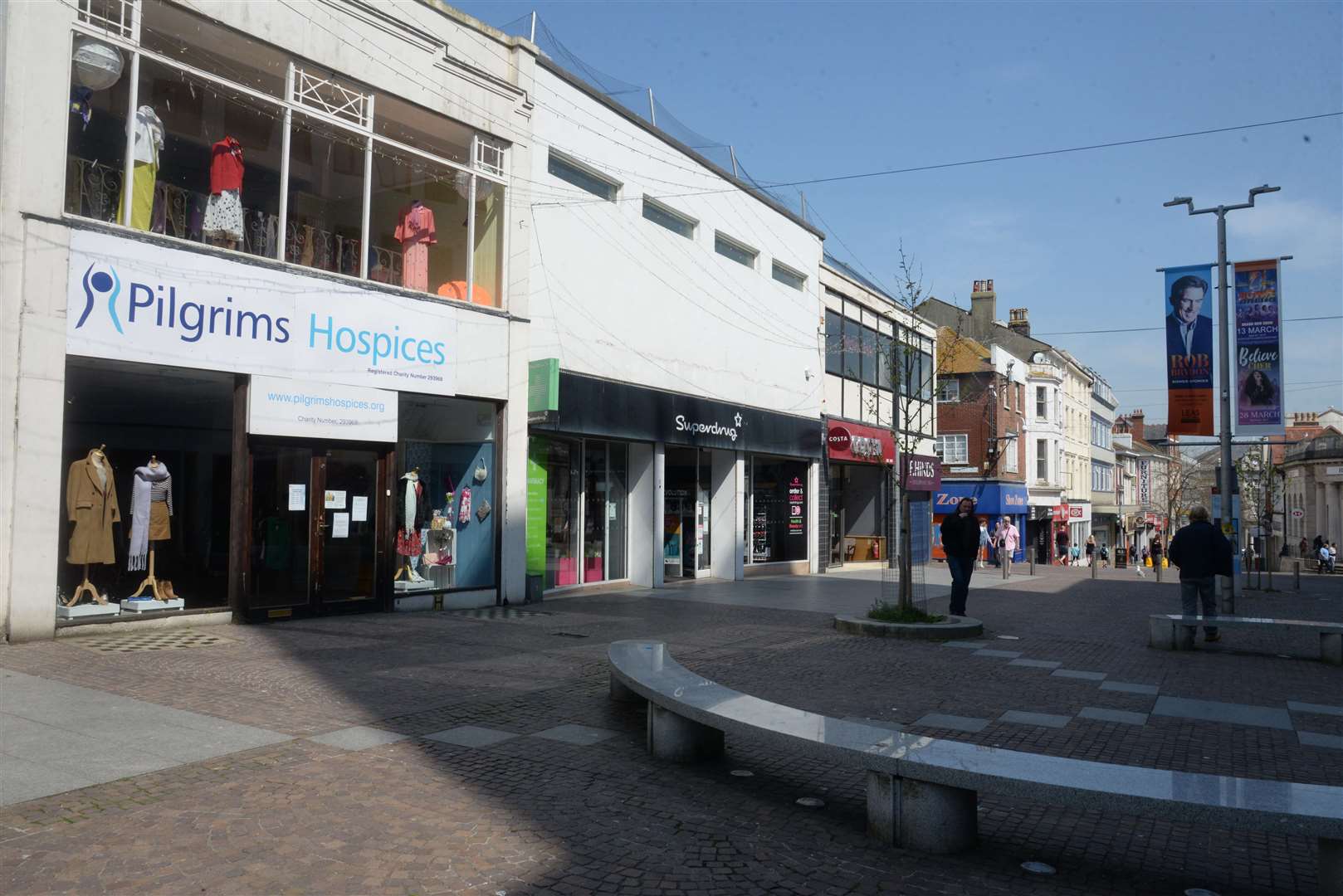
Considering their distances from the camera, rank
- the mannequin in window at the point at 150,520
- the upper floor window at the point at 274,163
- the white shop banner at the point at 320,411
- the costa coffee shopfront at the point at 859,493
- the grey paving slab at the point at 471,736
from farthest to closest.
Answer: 1. the costa coffee shopfront at the point at 859,493
2. the white shop banner at the point at 320,411
3. the mannequin in window at the point at 150,520
4. the upper floor window at the point at 274,163
5. the grey paving slab at the point at 471,736

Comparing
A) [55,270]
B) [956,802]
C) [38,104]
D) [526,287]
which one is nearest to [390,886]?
[956,802]

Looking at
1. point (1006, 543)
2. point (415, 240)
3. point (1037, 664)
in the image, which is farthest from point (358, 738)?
point (1006, 543)

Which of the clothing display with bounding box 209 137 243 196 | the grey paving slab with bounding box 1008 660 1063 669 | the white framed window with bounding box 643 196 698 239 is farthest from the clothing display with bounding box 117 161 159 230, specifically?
the grey paving slab with bounding box 1008 660 1063 669

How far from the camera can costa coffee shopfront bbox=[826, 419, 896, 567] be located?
27.3 metres

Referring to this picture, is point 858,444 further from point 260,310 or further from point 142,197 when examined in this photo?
point 142,197

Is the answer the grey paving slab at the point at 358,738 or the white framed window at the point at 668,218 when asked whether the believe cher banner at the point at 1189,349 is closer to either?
the white framed window at the point at 668,218

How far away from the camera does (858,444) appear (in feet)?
90.5

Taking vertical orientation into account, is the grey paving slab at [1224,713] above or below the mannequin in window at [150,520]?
below

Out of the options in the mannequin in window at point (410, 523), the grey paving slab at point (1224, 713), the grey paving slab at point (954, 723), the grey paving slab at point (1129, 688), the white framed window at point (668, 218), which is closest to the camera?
the grey paving slab at point (954, 723)

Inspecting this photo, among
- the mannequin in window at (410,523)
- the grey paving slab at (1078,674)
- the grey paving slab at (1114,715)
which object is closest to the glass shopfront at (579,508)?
the mannequin in window at (410,523)

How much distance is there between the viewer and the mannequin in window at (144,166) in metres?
11.5

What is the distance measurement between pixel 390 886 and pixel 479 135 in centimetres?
1343

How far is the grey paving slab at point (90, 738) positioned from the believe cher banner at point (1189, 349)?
1777cm

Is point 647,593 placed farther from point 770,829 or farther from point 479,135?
point 770,829
